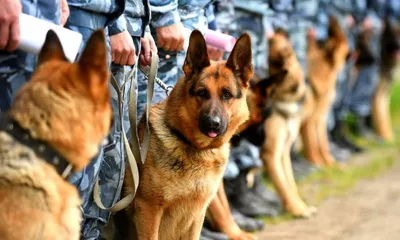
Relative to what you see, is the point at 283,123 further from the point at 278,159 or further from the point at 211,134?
the point at 211,134

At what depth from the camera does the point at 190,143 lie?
435cm

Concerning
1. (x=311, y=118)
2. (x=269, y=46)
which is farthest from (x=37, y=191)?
(x=311, y=118)

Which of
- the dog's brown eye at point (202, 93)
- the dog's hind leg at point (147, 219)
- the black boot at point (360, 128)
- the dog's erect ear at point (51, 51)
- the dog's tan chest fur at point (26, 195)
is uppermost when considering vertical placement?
the dog's erect ear at point (51, 51)

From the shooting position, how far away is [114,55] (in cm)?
388

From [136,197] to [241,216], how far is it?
198 centimetres

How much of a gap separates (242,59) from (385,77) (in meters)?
8.40

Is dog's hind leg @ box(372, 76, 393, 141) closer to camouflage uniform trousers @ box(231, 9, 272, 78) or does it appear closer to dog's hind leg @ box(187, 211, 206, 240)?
camouflage uniform trousers @ box(231, 9, 272, 78)

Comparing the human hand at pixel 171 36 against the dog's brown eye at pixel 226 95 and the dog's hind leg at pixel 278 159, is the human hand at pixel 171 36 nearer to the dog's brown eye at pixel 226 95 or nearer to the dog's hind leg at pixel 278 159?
the dog's brown eye at pixel 226 95

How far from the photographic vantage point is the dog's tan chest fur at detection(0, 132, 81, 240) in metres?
2.81

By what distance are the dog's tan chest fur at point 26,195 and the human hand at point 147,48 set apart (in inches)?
61.5

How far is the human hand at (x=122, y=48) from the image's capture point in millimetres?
3854

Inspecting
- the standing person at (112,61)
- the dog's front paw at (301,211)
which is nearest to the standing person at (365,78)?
the dog's front paw at (301,211)

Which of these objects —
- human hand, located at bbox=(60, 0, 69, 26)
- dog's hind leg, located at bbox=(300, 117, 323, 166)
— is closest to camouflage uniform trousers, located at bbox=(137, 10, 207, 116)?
human hand, located at bbox=(60, 0, 69, 26)

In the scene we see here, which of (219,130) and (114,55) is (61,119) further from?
(219,130)
